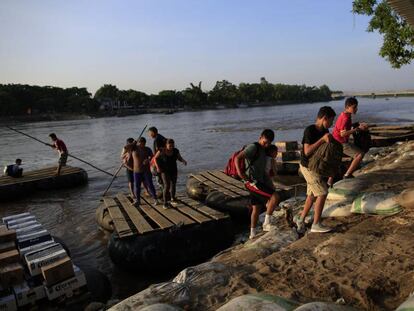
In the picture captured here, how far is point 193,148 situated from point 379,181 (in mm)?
21721

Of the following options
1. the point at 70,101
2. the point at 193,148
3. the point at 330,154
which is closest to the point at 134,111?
the point at 70,101

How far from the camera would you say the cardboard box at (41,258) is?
Answer: 5367 millimetres

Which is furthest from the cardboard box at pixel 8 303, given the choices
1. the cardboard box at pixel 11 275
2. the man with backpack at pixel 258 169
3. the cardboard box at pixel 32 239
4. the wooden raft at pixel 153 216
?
the man with backpack at pixel 258 169

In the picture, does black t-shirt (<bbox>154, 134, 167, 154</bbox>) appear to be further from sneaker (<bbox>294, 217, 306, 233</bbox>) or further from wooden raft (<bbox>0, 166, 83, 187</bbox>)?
wooden raft (<bbox>0, 166, 83, 187</bbox>)

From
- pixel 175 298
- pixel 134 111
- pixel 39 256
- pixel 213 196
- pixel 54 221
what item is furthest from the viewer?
pixel 134 111

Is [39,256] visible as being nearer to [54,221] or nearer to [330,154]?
[330,154]

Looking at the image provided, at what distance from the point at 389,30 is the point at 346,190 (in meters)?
13.4

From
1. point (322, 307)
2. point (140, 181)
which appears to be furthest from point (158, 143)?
point (322, 307)

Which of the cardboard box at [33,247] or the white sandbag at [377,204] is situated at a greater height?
the white sandbag at [377,204]

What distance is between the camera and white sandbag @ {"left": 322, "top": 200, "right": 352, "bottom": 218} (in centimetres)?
572

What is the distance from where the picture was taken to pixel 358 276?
3854 millimetres

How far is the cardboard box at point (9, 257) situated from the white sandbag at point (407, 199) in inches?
214

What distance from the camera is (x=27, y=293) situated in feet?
16.9

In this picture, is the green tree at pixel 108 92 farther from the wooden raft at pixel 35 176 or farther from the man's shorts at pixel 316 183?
the man's shorts at pixel 316 183
